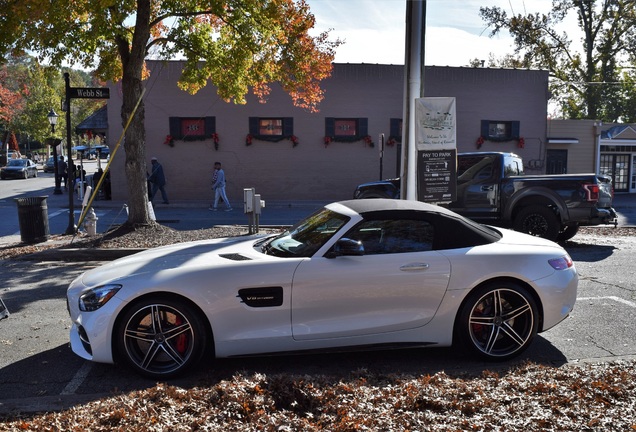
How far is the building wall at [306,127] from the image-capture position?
23.6 meters

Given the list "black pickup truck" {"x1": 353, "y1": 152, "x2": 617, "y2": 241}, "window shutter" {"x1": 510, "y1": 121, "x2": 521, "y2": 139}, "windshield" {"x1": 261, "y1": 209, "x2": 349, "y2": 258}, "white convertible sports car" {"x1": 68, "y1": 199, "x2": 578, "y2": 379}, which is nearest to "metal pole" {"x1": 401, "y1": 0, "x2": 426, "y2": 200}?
"black pickup truck" {"x1": 353, "y1": 152, "x2": 617, "y2": 241}

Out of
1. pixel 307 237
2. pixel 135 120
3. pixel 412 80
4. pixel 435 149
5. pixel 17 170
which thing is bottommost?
pixel 17 170

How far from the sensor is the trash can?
41.1ft

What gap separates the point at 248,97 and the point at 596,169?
18.0 metres

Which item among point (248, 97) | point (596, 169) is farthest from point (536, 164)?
point (248, 97)

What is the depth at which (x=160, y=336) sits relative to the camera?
466 cm

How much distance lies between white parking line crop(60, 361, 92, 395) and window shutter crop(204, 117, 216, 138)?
1935cm

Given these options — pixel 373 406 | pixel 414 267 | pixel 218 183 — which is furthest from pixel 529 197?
pixel 218 183

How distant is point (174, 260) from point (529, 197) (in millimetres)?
8985

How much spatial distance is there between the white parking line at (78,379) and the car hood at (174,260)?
0.76 metres

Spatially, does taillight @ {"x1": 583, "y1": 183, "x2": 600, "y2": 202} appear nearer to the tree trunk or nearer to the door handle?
the door handle

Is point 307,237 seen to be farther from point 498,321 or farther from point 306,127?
point 306,127

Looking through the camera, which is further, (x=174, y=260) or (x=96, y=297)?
(x=174, y=260)

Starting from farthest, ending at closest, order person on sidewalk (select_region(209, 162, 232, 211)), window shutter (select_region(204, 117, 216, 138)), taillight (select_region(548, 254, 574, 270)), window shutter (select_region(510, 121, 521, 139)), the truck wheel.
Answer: window shutter (select_region(510, 121, 521, 139)), window shutter (select_region(204, 117, 216, 138)), person on sidewalk (select_region(209, 162, 232, 211)), the truck wheel, taillight (select_region(548, 254, 574, 270))
